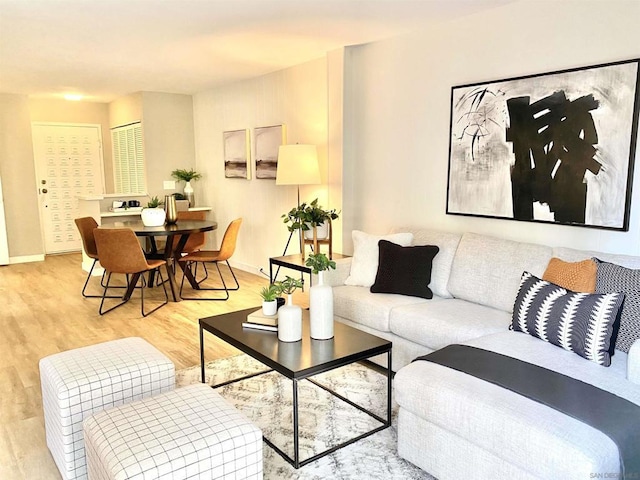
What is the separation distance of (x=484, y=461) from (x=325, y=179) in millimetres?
3271

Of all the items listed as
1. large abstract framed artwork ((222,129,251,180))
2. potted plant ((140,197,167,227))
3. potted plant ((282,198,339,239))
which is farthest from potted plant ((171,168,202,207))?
potted plant ((282,198,339,239))

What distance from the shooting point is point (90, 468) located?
1.79 metres

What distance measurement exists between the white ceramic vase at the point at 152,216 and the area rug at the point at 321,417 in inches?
84.0

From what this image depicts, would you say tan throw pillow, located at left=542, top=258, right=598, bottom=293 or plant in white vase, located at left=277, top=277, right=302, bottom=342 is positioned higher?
tan throw pillow, located at left=542, top=258, right=598, bottom=293

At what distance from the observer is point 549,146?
119 inches

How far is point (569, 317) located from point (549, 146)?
1.25 metres

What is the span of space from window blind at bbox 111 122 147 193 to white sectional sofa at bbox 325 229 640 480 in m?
4.76

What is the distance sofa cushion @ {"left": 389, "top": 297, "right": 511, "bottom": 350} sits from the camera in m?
2.64

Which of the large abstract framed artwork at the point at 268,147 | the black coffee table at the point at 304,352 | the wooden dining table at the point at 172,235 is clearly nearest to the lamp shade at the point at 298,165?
the large abstract framed artwork at the point at 268,147

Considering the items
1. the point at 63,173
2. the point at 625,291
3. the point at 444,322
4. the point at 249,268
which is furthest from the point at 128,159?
the point at 625,291

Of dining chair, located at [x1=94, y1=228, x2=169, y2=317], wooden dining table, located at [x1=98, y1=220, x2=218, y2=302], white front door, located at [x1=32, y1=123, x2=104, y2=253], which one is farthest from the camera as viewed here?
white front door, located at [x1=32, y1=123, x2=104, y2=253]

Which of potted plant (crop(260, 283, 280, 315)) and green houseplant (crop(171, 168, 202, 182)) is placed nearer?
potted plant (crop(260, 283, 280, 315))

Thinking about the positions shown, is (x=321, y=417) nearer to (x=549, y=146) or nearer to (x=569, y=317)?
(x=569, y=317)

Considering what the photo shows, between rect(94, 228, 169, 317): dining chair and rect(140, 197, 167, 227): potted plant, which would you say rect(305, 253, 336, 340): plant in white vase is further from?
rect(140, 197, 167, 227): potted plant
